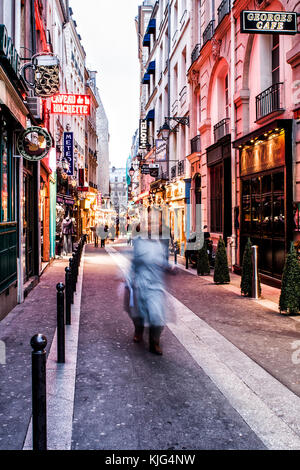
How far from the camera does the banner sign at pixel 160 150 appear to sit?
92.7ft

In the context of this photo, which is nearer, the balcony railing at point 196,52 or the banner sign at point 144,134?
the balcony railing at point 196,52

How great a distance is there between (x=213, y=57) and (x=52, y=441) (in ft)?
56.2

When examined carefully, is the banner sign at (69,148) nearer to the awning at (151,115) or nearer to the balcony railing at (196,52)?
the balcony railing at (196,52)

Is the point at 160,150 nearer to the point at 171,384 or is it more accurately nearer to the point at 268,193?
the point at 268,193

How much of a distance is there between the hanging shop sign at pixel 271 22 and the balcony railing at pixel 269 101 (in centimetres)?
217

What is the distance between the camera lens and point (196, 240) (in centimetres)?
1590

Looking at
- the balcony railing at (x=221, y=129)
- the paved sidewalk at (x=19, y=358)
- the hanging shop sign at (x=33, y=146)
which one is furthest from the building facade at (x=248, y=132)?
the paved sidewalk at (x=19, y=358)

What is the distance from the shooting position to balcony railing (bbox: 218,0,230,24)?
1531 cm

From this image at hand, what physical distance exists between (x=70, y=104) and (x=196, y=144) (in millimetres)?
6804

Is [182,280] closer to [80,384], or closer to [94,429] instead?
[80,384]

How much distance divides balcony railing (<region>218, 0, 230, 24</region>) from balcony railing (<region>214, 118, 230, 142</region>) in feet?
12.1

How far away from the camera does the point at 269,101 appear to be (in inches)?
474

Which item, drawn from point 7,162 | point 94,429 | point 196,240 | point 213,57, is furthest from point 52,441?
point 213,57

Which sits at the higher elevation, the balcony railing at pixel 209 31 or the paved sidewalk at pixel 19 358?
the balcony railing at pixel 209 31
